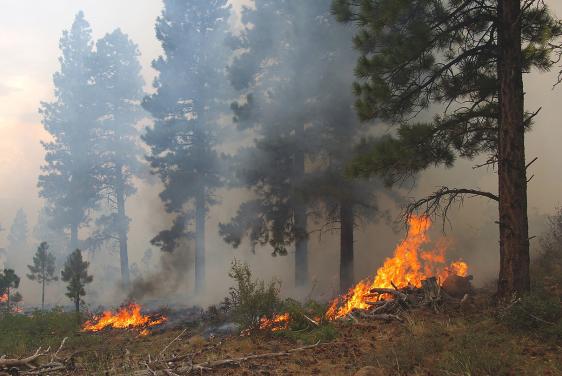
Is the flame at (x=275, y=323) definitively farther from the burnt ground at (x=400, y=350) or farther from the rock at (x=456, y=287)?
the rock at (x=456, y=287)

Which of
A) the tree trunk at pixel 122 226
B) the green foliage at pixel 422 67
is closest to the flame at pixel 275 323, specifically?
the green foliage at pixel 422 67

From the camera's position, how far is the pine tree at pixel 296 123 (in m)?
16.5

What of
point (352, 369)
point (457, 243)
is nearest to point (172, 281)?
point (457, 243)

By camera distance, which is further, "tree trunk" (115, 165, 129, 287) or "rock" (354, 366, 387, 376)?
"tree trunk" (115, 165, 129, 287)

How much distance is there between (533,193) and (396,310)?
14692 millimetres

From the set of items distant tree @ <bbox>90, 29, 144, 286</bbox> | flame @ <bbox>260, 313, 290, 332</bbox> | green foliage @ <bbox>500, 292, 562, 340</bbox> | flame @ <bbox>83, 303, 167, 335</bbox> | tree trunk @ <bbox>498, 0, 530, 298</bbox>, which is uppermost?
distant tree @ <bbox>90, 29, 144, 286</bbox>

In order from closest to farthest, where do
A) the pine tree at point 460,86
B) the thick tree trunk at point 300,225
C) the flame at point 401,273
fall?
the pine tree at point 460,86, the flame at point 401,273, the thick tree trunk at point 300,225

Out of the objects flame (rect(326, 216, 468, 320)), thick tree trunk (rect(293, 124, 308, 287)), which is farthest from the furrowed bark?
flame (rect(326, 216, 468, 320))

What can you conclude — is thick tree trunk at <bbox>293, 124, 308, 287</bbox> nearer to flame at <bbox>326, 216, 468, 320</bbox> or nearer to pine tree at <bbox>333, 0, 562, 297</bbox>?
flame at <bbox>326, 216, 468, 320</bbox>

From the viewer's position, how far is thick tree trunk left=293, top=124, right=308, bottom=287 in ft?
57.3

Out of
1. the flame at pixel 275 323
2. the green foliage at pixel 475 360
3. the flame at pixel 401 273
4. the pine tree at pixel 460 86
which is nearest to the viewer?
the green foliage at pixel 475 360

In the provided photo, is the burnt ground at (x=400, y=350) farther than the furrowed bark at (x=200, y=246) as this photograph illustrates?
No

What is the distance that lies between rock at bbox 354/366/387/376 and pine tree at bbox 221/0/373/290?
9.92 meters

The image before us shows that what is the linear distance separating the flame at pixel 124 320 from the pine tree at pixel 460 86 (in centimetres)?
1052
